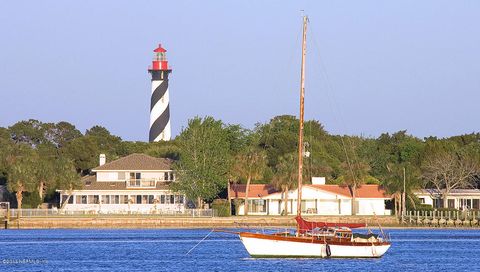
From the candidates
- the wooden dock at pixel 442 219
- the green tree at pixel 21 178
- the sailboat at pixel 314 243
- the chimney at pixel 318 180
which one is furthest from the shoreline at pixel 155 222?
the sailboat at pixel 314 243

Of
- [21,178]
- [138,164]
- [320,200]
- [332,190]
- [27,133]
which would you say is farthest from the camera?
[27,133]

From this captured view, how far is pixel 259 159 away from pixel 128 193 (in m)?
12.7

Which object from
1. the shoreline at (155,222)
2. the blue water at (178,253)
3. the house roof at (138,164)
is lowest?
the blue water at (178,253)

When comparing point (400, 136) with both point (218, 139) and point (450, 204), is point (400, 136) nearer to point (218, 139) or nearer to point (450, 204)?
point (450, 204)

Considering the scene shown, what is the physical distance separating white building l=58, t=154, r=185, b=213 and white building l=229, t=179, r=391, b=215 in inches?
240

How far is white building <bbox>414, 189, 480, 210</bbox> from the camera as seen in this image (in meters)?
120

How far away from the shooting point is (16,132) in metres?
159

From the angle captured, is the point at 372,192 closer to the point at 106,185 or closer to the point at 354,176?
the point at 354,176

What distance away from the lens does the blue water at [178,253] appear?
63.5 metres

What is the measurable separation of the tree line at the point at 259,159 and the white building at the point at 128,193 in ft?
6.92

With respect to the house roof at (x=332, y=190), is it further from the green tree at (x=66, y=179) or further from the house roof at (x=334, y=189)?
the green tree at (x=66, y=179)

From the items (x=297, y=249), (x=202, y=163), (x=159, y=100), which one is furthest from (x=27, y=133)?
(x=297, y=249)

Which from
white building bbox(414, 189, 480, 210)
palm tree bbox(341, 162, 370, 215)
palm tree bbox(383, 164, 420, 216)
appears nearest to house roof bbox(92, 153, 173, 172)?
palm tree bbox(341, 162, 370, 215)

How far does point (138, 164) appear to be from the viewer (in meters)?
117
